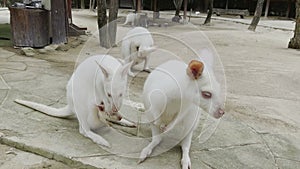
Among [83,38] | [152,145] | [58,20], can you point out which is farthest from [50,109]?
[83,38]

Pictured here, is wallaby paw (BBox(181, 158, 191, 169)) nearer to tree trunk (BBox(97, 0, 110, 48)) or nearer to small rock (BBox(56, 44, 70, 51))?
small rock (BBox(56, 44, 70, 51))

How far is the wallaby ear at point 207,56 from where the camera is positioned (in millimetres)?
Result: 1965

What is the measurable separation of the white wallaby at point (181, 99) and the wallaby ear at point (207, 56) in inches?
0.6

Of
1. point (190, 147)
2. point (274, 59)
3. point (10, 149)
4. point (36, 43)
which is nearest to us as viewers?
point (10, 149)

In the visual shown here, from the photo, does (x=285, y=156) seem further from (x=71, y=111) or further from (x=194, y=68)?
(x=71, y=111)

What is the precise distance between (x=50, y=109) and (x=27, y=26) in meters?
3.62

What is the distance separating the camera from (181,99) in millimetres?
1838

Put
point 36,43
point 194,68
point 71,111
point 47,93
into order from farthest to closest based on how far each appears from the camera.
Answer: point 36,43
point 47,93
point 71,111
point 194,68

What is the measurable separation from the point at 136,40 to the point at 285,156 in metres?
2.22

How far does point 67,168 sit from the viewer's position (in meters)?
1.92

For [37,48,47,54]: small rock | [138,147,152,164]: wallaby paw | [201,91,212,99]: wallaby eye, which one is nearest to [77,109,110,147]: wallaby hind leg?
[138,147,152,164]: wallaby paw

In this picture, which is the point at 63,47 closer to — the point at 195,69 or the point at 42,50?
the point at 42,50

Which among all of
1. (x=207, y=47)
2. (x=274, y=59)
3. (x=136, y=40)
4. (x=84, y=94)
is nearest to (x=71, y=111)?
(x=84, y=94)

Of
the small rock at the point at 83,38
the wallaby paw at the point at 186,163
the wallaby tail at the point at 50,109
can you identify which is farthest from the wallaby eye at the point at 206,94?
the small rock at the point at 83,38
